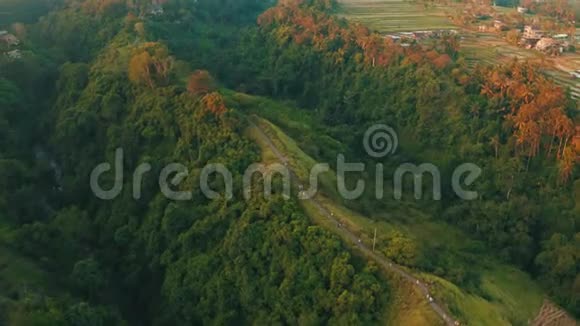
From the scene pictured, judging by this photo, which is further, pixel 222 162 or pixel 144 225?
pixel 144 225

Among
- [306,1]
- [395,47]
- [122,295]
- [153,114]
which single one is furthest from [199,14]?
[122,295]

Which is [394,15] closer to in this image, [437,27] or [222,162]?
[437,27]

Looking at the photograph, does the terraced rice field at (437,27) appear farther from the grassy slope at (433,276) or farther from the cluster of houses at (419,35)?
the grassy slope at (433,276)

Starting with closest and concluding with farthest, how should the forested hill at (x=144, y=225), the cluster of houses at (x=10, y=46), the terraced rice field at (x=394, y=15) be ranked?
the forested hill at (x=144, y=225) → the cluster of houses at (x=10, y=46) → the terraced rice field at (x=394, y=15)

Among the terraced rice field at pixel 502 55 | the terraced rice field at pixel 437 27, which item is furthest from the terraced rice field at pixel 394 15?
the terraced rice field at pixel 502 55

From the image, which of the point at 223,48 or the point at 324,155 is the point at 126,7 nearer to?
the point at 223,48

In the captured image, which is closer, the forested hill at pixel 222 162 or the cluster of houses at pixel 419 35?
the forested hill at pixel 222 162

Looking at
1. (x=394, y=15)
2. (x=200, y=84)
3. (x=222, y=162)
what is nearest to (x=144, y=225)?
(x=222, y=162)
